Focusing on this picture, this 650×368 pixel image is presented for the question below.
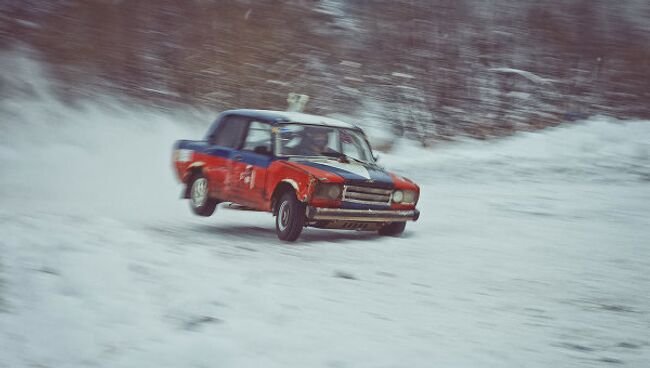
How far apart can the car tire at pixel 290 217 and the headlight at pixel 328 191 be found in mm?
265

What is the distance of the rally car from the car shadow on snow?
267 millimetres

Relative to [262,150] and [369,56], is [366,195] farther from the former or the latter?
[369,56]

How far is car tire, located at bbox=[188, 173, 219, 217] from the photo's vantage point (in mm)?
10523

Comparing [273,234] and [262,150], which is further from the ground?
[262,150]

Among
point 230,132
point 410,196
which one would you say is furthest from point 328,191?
point 230,132

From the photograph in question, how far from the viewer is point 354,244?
8844 millimetres

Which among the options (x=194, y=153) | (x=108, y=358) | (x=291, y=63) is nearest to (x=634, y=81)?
(x=291, y=63)

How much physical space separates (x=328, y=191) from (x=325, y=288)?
260 cm

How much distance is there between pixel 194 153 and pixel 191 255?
4.46 meters

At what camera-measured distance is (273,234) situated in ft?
31.4

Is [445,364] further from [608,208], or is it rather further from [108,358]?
[608,208]

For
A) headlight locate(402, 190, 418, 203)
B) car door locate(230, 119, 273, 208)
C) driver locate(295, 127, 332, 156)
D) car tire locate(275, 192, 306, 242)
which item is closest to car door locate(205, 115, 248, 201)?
car door locate(230, 119, 273, 208)

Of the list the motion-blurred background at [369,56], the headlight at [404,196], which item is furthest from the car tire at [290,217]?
the motion-blurred background at [369,56]

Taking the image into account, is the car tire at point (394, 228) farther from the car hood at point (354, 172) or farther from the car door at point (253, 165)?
the car door at point (253, 165)
